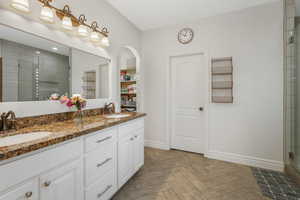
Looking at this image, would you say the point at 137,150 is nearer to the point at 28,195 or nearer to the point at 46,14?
the point at 28,195

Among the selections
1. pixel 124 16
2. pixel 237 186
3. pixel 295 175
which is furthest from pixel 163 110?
pixel 295 175

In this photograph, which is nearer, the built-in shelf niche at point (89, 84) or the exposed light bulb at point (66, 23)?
the exposed light bulb at point (66, 23)

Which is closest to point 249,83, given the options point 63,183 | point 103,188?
point 103,188

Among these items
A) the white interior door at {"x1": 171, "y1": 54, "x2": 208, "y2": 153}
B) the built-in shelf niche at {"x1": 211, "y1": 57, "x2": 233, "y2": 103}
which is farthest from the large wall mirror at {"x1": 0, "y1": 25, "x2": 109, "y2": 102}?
the built-in shelf niche at {"x1": 211, "y1": 57, "x2": 233, "y2": 103}

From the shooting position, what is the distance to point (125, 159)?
185 cm

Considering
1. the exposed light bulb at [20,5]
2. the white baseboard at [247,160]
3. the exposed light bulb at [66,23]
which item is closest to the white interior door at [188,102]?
the white baseboard at [247,160]

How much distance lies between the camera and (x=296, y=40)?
87.4 inches

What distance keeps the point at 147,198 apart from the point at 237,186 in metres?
1.23

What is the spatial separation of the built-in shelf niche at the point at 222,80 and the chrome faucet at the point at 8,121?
279 centimetres

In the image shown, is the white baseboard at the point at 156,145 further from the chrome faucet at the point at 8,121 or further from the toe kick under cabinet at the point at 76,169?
the chrome faucet at the point at 8,121

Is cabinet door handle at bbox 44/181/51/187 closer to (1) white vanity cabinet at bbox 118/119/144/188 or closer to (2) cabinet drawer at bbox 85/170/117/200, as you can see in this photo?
(2) cabinet drawer at bbox 85/170/117/200

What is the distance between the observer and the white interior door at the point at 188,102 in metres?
2.95

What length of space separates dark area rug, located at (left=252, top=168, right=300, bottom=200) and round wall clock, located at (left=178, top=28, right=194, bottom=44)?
2635 mm

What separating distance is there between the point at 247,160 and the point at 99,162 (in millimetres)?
2514
